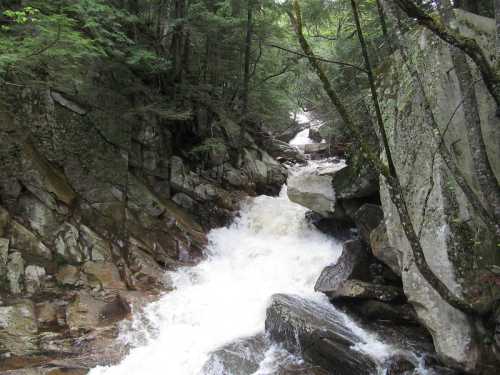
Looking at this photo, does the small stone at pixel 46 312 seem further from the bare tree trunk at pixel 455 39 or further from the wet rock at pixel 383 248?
the bare tree trunk at pixel 455 39

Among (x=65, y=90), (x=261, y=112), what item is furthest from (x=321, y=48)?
(x=65, y=90)

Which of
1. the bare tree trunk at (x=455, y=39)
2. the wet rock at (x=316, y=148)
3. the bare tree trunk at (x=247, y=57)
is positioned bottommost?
the wet rock at (x=316, y=148)

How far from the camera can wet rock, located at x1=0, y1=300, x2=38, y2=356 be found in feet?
22.0

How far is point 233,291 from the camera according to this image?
32.2 ft

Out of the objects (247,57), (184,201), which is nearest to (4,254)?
(184,201)

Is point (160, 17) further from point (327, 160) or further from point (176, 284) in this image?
point (327, 160)

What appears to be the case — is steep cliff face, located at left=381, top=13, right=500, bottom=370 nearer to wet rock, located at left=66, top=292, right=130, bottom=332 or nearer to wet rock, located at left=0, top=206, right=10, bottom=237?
wet rock, located at left=66, top=292, right=130, bottom=332

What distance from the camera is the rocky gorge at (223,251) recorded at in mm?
6184

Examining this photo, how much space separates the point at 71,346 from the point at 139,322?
143 cm

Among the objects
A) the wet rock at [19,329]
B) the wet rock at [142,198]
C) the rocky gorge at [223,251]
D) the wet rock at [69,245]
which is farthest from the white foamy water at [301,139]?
the wet rock at [19,329]

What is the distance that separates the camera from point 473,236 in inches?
231

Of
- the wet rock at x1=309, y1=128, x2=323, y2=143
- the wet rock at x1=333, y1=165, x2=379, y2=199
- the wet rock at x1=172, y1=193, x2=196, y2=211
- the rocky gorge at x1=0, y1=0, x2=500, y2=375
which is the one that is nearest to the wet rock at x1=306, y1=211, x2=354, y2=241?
the rocky gorge at x1=0, y1=0, x2=500, y2=375

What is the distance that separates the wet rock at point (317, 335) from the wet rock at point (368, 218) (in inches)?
84.4

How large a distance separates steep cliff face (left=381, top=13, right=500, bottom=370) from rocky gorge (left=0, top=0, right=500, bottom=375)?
0.9 inches
